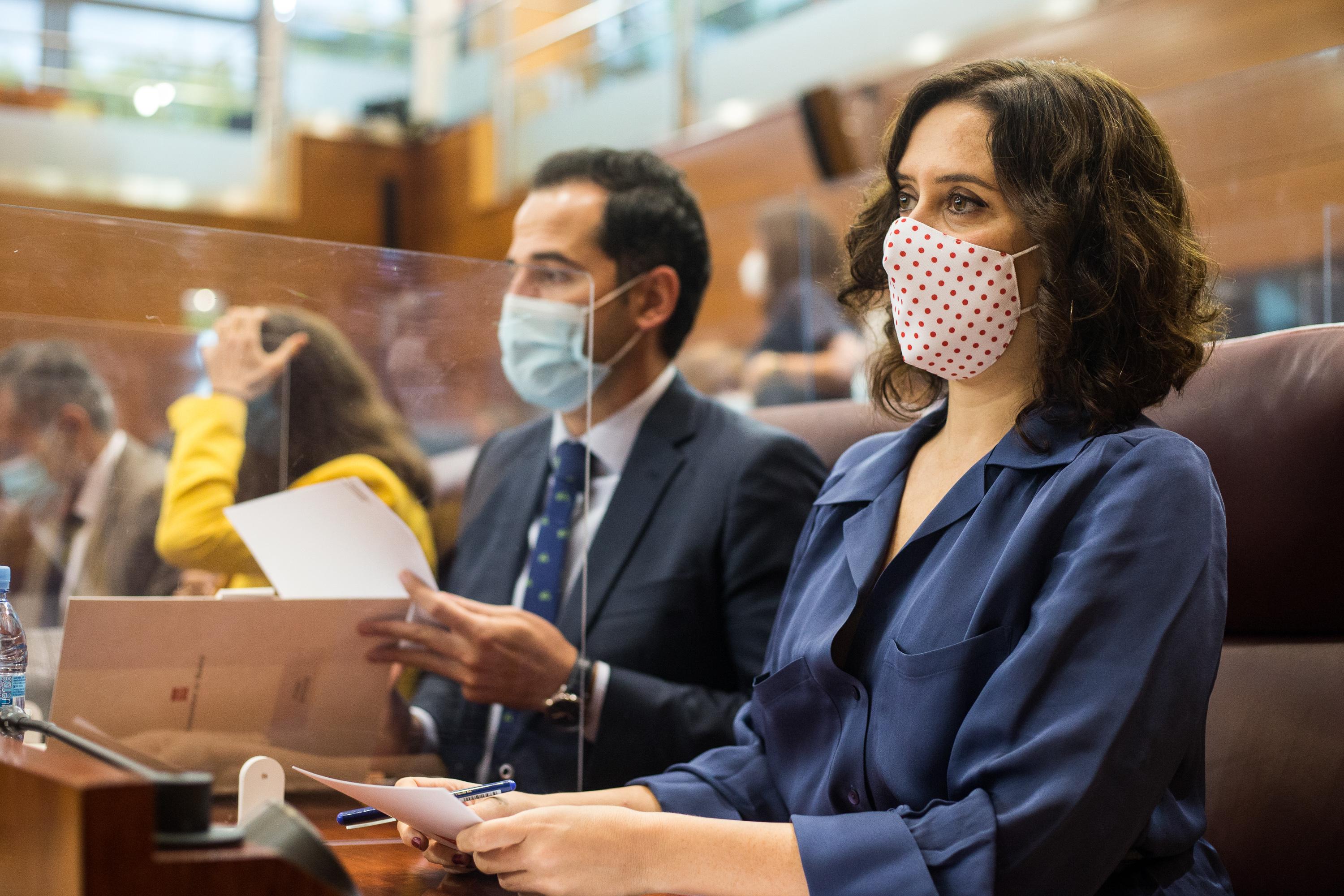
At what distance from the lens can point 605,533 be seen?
1824 mm

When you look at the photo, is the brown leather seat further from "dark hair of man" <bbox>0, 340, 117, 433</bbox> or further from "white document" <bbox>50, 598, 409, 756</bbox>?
"dark hair of man" <bbox>0, 340, 117, 433</bbox>

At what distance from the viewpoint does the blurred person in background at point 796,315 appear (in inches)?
149

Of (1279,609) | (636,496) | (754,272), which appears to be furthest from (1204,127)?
(636,496)

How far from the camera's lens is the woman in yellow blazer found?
1.57 meters

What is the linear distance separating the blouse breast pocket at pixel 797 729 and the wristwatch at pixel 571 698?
12.2 inches

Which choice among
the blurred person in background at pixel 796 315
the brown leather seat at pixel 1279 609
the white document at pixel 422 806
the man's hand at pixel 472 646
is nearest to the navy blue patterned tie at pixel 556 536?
the man's hand at pixel 472 646

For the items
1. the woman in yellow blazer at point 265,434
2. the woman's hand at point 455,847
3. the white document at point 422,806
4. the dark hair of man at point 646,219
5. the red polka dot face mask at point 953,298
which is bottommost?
the woman's hand at point 455,847

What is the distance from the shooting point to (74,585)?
183 cm

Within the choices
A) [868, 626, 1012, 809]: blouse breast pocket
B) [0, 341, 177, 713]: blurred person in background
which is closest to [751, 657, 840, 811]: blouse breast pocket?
[868, 626, 1012, 809]: blouse breast pocket

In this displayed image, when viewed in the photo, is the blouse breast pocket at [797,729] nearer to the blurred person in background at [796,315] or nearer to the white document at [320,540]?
the white document at [320,540]

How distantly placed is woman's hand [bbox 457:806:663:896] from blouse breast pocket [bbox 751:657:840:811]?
0.28 meters

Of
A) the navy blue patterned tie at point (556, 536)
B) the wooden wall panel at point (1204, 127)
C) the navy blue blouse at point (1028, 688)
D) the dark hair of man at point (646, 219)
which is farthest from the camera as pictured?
the wooden wall panel at point (1204, 127)

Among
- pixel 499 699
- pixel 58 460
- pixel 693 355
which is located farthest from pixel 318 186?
pixel 499 699

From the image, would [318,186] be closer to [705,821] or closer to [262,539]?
[262,539]
